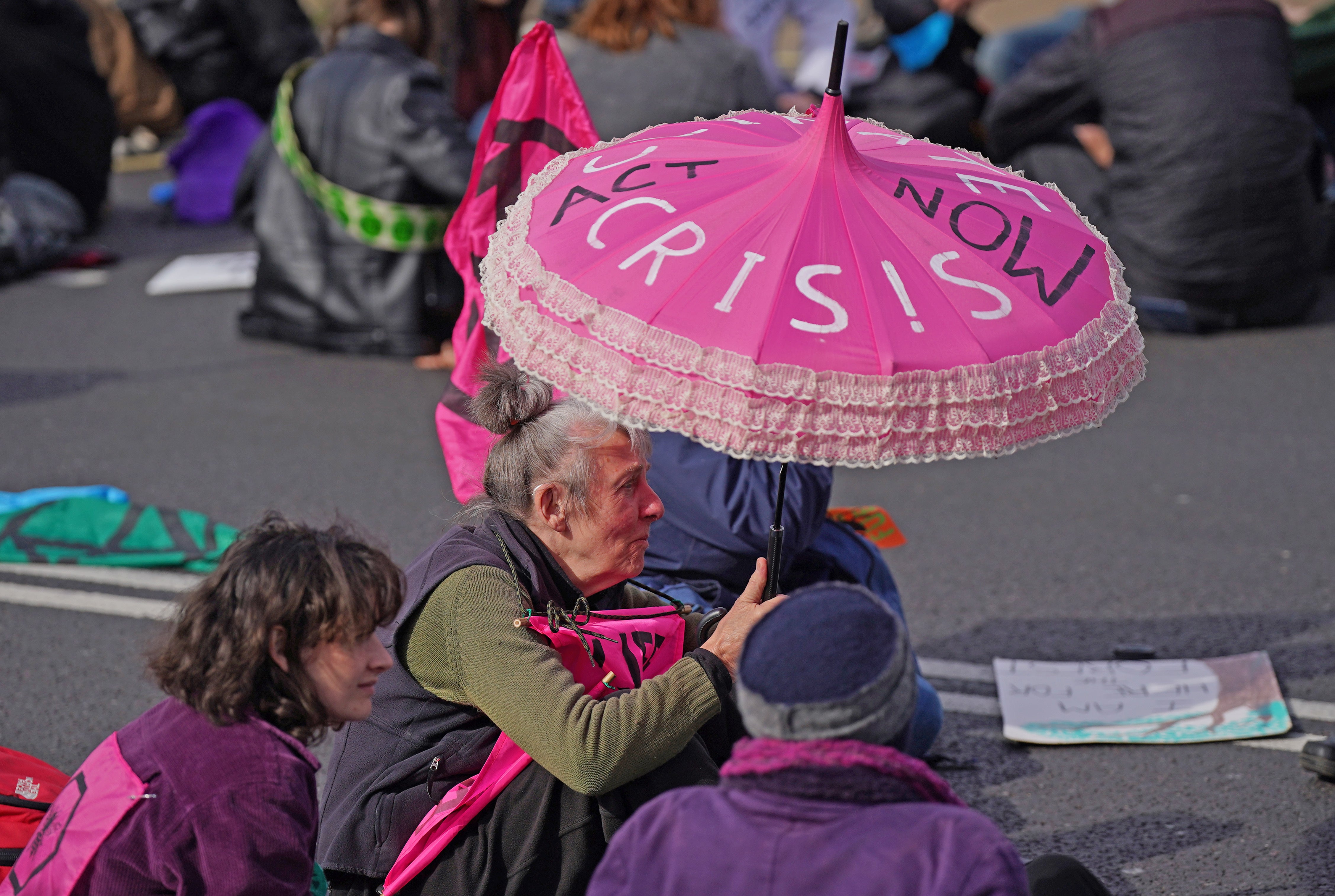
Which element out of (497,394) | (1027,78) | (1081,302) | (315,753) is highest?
(1081,302)

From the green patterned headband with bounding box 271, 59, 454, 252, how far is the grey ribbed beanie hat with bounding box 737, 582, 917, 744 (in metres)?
5.10

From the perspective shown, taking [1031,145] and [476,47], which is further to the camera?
[476,47]

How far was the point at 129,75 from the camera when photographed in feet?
36.4

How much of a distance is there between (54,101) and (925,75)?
18.3ft

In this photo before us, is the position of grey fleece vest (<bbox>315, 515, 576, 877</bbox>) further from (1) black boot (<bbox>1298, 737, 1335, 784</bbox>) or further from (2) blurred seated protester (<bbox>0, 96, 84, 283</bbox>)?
(2) blurred seated protester (<bbox>0, 96, 84, 283</bbox>)

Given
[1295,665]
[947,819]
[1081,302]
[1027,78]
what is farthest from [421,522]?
[1027,78]

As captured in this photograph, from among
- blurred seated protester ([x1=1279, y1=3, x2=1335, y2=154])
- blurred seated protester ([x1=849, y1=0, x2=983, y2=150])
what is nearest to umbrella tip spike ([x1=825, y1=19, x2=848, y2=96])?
blurred seated protester ([x1=1279, y1=3, x2=1335, y2=154])

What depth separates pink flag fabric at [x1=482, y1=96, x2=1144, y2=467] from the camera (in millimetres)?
1830

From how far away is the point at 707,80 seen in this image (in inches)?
255

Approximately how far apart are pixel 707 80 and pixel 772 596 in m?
4.51

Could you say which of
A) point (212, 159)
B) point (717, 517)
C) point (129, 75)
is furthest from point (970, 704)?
point (129, 75)

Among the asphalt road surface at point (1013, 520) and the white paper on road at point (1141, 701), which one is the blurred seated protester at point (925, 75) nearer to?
Answer: the asphalt road surface at point (1013, 520)

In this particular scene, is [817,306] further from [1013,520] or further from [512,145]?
[1013,520]

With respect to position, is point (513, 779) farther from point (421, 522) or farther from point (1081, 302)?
point (421, 522)
